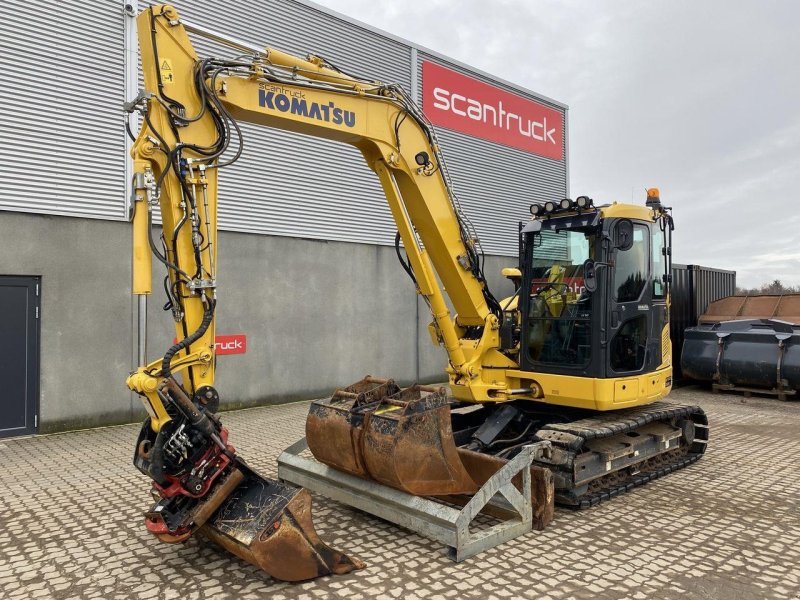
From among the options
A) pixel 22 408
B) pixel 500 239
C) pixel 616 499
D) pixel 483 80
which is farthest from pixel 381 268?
pixel 616 499

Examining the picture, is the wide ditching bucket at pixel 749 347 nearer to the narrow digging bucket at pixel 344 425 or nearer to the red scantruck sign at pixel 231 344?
the red scantruck sign at pixel 231 344

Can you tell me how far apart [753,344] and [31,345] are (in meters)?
12.4

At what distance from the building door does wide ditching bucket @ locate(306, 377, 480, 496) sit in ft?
17.8

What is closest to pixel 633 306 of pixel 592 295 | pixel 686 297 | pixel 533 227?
pixel 592 295

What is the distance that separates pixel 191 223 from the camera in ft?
13.9

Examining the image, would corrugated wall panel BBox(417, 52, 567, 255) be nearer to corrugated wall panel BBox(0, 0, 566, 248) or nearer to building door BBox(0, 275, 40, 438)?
corrugated wall panel BBox(0, 0, 566, 248)

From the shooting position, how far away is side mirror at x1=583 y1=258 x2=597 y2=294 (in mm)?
5461

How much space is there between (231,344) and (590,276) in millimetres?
6675

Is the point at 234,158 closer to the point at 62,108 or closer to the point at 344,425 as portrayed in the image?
the point at 344,425

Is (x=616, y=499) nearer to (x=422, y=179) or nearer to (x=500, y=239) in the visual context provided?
(x=422, y=179)

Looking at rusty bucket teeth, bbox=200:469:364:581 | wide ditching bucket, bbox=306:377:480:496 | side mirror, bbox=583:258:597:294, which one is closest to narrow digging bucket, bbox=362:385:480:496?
wide ditching bucket, bbox=306:377:480:496

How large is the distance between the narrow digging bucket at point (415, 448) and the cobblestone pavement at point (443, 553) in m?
0.48

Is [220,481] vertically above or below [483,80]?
below

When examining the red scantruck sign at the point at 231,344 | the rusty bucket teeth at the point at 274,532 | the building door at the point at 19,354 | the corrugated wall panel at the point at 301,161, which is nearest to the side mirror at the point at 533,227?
the rusty bucket teeth at the point at 274,532
